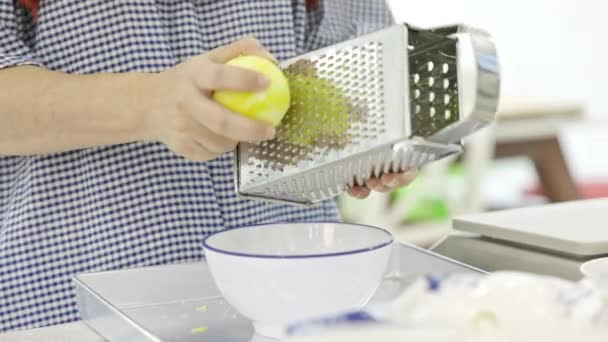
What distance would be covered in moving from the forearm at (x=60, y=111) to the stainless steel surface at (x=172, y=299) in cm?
14

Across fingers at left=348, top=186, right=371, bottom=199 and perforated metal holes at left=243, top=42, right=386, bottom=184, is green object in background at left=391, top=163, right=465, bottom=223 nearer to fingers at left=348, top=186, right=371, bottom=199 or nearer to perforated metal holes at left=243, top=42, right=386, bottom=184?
fingers at left=348, top=186, right=371, bottom=199

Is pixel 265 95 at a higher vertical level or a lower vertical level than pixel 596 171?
higher

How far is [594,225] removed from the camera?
0.88m

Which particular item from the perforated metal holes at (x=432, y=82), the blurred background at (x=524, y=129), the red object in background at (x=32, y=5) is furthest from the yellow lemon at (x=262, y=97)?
the blurred background at (x=524, y=129)

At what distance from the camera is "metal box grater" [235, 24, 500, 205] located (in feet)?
2.19

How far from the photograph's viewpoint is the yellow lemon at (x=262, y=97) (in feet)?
2.26

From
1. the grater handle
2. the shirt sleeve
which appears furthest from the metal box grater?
the shirt sleeve

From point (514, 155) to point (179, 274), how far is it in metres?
2.01

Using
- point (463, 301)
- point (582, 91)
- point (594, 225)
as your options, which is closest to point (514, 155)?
point (582, 91)

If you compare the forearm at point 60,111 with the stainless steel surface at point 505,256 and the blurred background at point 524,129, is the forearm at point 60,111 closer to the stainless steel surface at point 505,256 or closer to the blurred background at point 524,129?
the stainless steel surface at point 505,256

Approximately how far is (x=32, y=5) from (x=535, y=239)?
600 mm

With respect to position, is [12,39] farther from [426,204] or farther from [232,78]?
[426,204]

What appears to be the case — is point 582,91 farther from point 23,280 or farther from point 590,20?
point 23,280

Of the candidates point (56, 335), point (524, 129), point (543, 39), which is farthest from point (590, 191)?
point (56, 335)
